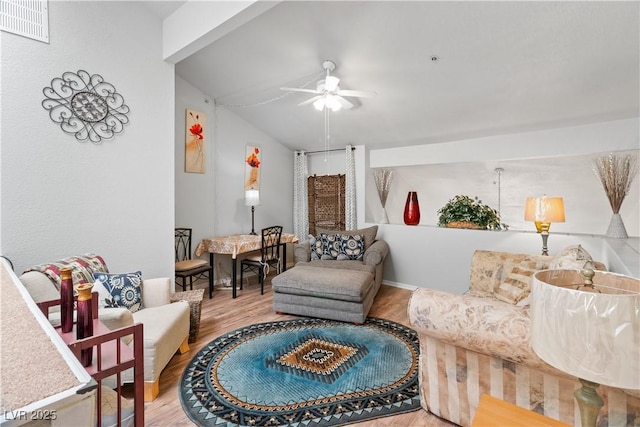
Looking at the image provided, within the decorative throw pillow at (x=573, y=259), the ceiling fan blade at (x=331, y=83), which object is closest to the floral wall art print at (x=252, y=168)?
the ceiling fan blade at (x=331, y=83)

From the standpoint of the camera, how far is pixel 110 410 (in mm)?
1127

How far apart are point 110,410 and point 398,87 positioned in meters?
3.55

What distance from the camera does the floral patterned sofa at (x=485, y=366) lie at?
50.6 inches

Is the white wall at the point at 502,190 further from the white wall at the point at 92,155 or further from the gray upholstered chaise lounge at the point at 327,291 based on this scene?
the white wall at the point at 92,155

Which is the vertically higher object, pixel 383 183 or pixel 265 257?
pixel 383 183

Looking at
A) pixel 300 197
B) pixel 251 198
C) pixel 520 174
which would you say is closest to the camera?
pixel 251 198

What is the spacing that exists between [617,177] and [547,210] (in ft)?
2.81

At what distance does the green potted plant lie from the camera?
3.71 metres

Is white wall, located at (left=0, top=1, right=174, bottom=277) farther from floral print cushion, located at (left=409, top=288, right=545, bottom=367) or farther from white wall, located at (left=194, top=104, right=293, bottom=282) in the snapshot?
floral print cushion, located at (left=409, top=288, right=545, bottom=367)

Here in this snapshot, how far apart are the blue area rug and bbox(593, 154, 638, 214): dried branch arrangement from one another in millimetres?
2296

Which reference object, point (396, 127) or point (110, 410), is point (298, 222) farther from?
point (110, 410)

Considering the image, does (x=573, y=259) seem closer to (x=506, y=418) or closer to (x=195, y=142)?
(x=506, y=418)

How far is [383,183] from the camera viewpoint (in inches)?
193

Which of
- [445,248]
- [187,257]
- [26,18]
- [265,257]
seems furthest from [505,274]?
[26,18]
